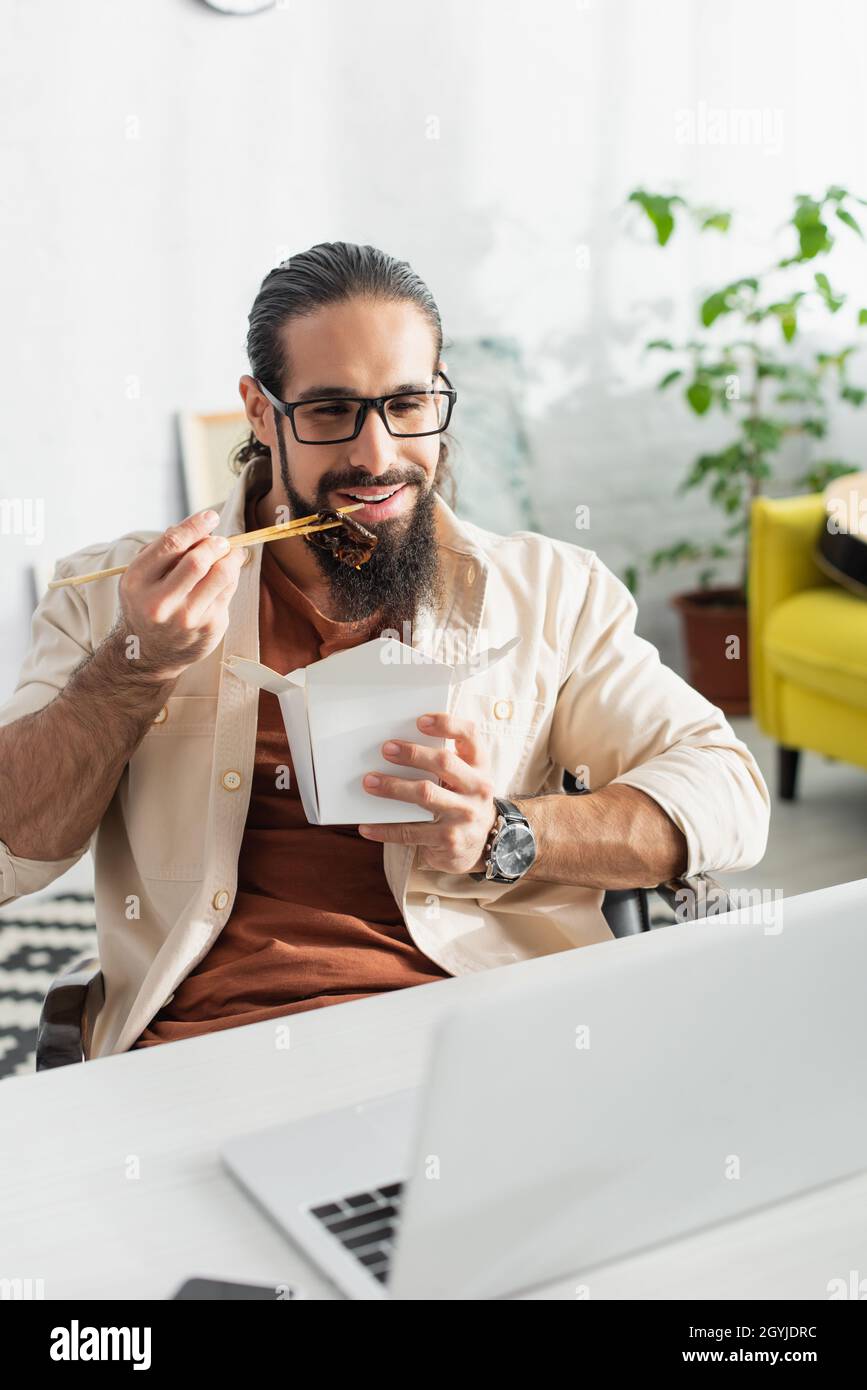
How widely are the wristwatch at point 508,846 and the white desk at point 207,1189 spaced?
251mm

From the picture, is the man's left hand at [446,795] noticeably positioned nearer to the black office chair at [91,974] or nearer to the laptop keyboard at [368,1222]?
the black office chair at [91,974]

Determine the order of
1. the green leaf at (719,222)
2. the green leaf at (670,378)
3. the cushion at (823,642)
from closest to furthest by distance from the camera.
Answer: the cushion at (823,642) → the green leaf at (719,222) → the green leaf at (670,378)

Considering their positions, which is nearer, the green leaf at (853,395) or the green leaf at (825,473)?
the green leaf at (853,395)

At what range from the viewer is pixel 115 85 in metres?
2.89

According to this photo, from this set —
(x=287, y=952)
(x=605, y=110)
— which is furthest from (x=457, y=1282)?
(x=605, y=110)

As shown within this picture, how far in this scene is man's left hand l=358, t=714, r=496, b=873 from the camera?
119 cm

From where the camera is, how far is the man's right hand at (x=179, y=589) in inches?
49.1

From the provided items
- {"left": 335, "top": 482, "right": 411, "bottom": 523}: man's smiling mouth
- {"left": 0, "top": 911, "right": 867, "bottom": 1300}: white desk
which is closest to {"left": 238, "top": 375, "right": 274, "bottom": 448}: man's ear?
{"left": 335, "top": 482, "right": 411, "bottom": 523}: man's smiling mouth

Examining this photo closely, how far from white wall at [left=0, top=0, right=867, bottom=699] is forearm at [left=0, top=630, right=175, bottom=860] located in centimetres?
172

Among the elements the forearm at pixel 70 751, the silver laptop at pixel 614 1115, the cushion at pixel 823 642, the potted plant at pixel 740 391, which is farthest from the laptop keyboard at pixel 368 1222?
the potted plant at pixel 740 391

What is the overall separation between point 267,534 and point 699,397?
2.68 meters

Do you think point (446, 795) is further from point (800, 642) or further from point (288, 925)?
point (800, 642)

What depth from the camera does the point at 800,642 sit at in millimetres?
3369

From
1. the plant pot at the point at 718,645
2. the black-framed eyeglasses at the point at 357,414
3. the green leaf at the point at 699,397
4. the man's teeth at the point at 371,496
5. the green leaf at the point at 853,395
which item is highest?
the black-framed eyeglasses at the point at 357,414
